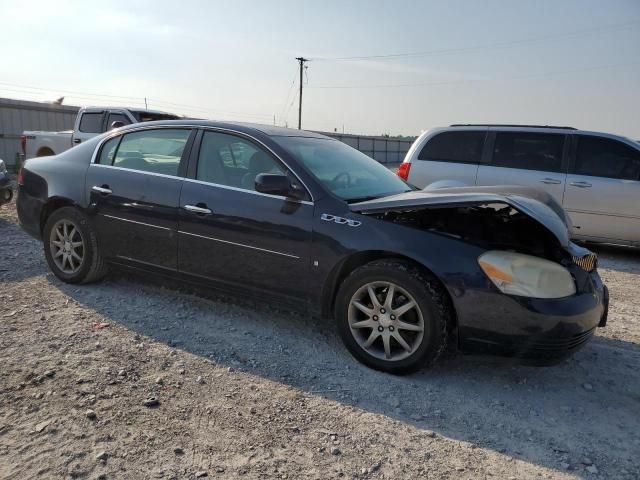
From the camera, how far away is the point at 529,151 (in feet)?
24.6

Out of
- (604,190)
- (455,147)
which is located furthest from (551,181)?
(455,147)

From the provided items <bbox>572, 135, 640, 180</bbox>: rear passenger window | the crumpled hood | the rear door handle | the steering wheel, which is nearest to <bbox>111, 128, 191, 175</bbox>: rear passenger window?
the steering wheel

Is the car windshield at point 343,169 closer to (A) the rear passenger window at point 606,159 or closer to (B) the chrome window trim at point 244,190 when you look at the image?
(B) the chrome window trim at point 244,190

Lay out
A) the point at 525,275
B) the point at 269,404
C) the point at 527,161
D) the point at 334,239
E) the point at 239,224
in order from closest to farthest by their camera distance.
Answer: the point at 269,404 → the point at 525,275 → the point at 334,239 → the point at 239,224 → the point at 527,161

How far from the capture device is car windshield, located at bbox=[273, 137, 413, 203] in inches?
149

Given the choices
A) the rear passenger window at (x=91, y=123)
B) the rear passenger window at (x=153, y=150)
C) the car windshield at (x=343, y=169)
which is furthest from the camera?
the rear passenger window at (x=91, y=123)

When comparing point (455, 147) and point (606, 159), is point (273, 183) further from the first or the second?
point (606, 159)

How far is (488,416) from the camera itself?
9.65 feet

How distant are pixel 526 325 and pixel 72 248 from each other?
12.5ft

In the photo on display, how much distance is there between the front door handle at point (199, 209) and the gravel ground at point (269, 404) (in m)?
0.87

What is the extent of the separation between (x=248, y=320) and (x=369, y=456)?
1895 millimetres

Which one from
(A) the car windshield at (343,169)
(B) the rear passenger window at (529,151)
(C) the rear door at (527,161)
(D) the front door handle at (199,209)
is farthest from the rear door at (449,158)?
(D) the front door handle at (199,209)

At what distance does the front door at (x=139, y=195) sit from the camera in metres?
4.11

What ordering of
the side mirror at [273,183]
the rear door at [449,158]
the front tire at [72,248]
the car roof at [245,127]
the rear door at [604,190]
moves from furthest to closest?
1. the rear door at [449,158]
2. the rear door at [604,190]
3. the front tire at [72,248]
4. the car roof at [245,127]
5. the side mirror at [273,183]
